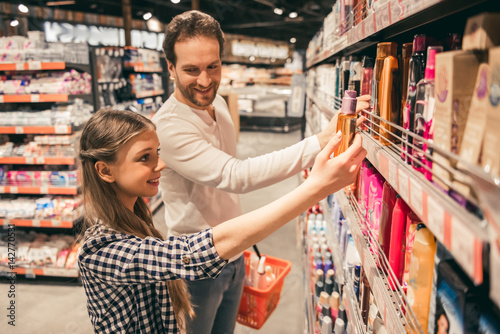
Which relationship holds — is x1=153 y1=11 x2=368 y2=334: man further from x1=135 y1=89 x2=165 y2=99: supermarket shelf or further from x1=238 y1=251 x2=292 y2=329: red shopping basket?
x1=135 y1=89 x2=165 y2=99: supermarket shelf

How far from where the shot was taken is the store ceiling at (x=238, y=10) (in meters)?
11.7

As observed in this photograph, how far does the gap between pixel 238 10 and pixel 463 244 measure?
16546 mm

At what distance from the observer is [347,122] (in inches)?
41.3

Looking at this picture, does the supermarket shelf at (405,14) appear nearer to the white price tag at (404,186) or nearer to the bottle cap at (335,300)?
the white price tag at (404,186)

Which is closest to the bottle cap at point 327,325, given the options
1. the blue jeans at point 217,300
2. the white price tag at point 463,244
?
the blue jeans at point 217,300

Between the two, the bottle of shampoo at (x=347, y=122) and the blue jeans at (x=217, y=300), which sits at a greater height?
the bottle of shampoo at (x=347, y=122)

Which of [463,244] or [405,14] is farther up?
[405,14]

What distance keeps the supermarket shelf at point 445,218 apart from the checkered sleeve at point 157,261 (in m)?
0.55

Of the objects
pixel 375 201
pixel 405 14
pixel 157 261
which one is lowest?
pixel 157 261

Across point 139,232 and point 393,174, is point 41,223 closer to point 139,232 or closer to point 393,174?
point 139,232

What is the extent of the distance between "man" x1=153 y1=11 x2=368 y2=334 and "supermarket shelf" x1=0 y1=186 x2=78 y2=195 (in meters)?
2.09

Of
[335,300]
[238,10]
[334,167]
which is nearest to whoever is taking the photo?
[334,167]

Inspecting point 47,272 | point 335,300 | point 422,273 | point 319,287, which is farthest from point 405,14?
point 47,272

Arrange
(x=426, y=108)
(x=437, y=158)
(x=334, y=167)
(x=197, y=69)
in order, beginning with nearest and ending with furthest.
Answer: (x=437, y=158)
(x=426, y=108)
(x=334, y=167)
(x=197, y=69)
